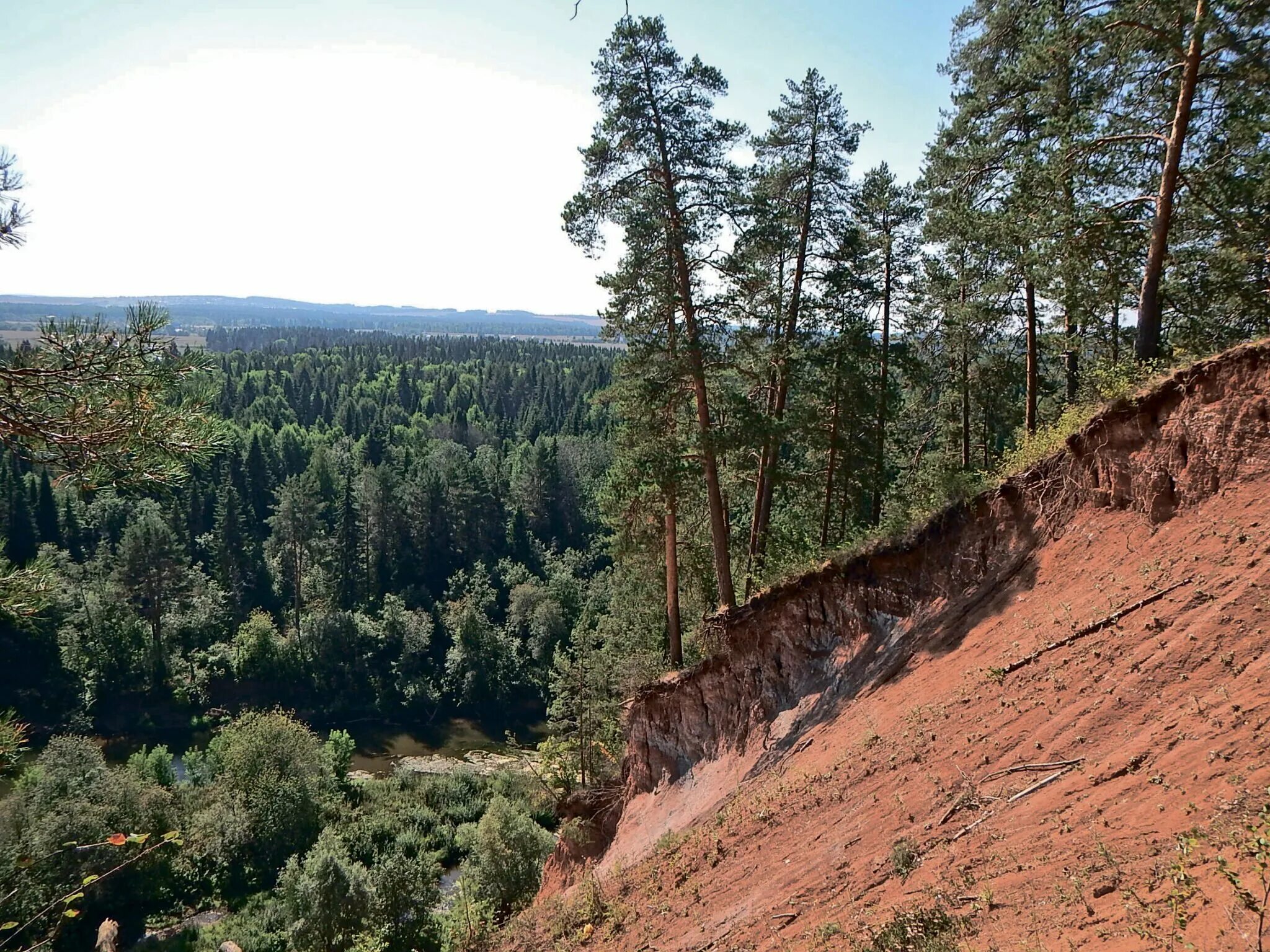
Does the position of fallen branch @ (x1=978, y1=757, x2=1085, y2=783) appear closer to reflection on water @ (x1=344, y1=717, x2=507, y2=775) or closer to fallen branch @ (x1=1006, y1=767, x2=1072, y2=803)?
fallen branch @ (x1=1006, y1=767, x2=1072, y2=803)

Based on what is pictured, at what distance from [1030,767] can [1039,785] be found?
0.96ft

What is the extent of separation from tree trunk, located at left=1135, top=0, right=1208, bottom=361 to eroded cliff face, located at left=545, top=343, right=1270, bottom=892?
5.21 feet

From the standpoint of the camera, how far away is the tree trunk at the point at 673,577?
46.6 ft

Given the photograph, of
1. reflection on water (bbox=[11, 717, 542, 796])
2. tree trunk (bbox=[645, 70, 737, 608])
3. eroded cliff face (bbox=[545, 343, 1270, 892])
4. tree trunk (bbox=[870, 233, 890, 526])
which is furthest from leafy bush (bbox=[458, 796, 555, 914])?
reflection on water (bbox=[11, 717, 542, 796])

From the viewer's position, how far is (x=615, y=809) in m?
15.1

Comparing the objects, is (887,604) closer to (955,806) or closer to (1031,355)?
(955,806)

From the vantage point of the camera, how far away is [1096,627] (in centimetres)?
742

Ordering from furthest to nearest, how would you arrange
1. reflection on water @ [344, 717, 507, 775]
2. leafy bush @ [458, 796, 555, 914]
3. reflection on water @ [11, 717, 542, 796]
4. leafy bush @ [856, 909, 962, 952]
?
reflection on water @ [344, 717, 507, 775] < reflection on water @ [11, 717, 542, 796] < leafy bush @ [458, 796, 555, 914] < leafy bush @ [856, 909, 962, 952]

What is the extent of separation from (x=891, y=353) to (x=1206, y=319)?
231 inches

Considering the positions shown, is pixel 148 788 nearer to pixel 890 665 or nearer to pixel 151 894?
pixel 151 894

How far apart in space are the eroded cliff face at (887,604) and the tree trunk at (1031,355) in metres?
4.36

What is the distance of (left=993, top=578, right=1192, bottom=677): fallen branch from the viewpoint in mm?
7113

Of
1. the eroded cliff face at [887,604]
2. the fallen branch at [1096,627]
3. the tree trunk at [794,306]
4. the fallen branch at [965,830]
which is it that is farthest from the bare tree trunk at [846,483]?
the fallen branch at [965,830]

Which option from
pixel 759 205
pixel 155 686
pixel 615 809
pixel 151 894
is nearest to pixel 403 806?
pixel 151 894
